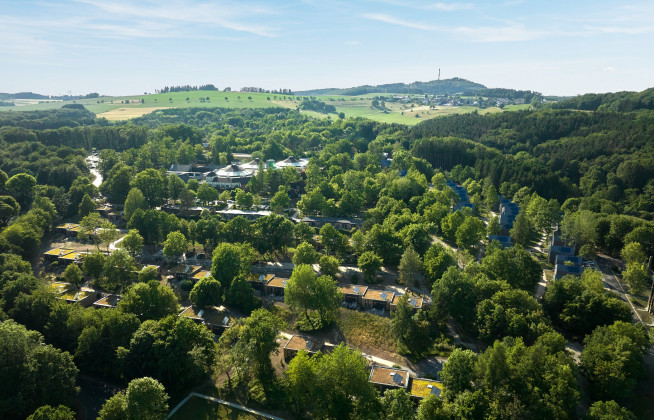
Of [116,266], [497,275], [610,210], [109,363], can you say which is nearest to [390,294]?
[497,275]

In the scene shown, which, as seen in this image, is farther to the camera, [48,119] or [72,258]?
[48,119]

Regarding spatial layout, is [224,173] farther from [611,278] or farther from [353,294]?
[611,278]

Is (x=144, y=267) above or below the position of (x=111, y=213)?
below

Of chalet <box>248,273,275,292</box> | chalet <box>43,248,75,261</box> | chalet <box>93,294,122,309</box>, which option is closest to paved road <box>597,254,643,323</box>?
chalet <box>248,273,275,292</box>

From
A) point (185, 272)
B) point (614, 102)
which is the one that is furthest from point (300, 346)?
point (614, 102)

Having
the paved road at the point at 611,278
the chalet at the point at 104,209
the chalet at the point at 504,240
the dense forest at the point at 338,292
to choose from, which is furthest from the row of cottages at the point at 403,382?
the chalet at the point at 104,209

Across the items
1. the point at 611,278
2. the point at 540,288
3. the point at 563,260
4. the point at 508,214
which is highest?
the point at 508,214

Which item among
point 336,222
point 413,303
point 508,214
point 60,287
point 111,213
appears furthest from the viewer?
point 111,213
